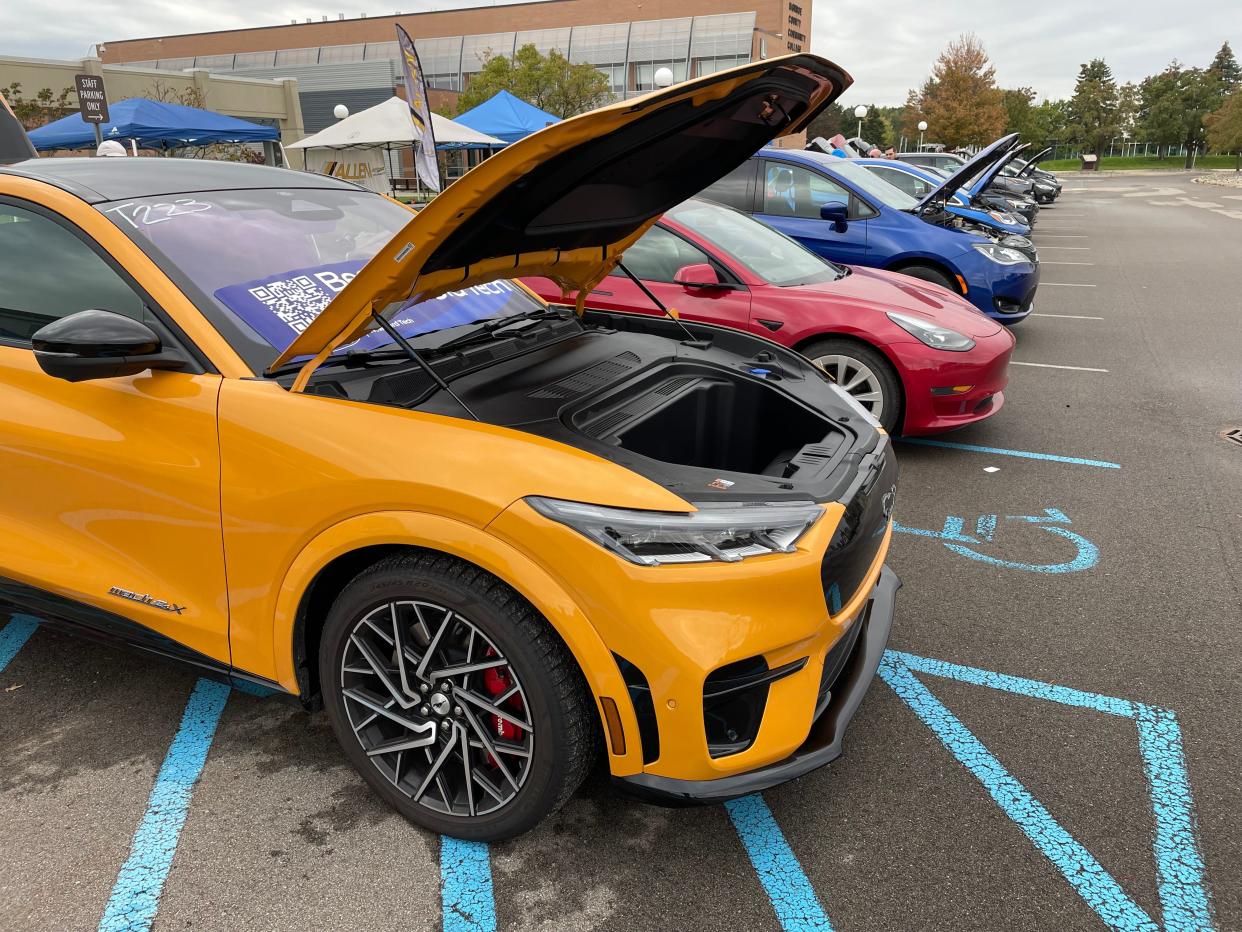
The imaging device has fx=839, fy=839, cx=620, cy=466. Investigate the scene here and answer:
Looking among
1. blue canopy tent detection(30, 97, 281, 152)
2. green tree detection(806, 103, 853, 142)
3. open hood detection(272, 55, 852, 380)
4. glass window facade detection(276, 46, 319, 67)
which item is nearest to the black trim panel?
open hood detection(272, 55, 852, 380)

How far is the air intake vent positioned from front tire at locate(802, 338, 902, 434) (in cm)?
230

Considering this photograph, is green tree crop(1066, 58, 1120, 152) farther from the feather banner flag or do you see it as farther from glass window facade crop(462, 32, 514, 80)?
the feather banner flag

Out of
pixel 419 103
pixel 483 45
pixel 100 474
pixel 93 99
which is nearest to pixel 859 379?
pixel 100 474

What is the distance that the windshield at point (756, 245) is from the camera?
538cm

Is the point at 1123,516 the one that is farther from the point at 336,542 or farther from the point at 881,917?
the point at 336,542

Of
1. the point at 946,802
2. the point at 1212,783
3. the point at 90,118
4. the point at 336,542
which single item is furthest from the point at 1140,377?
the point at 90,118

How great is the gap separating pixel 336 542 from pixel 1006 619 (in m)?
2.63

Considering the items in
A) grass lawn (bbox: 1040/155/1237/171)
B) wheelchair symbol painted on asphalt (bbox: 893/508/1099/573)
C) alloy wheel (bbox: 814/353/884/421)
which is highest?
grass lawn (bbox: 1040/155/1237/171)

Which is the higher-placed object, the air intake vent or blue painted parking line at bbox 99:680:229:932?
the air intake vent

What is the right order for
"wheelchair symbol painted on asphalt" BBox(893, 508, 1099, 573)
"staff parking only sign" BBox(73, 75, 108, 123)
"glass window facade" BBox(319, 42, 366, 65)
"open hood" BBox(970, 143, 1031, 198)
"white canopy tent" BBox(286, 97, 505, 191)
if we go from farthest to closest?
"glass window facade" BBox(319, 42, 366, 65)
"white canopy tent" BBox(286, 97, 505, 191)
"staff parking only sign" BBox(73, 75, 108, 123)
"open hood" BBox(970, 143, 1031, 198)
"wheelchair symbol painted on asphalt" BBox(893, 508, 1099, 573)

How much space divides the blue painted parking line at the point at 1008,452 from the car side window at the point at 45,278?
4452 mm

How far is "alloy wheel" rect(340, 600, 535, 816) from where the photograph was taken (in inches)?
79.9

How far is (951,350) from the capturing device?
16.1ft

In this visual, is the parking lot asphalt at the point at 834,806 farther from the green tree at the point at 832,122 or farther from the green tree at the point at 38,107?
the green tree at the point at 832,122
